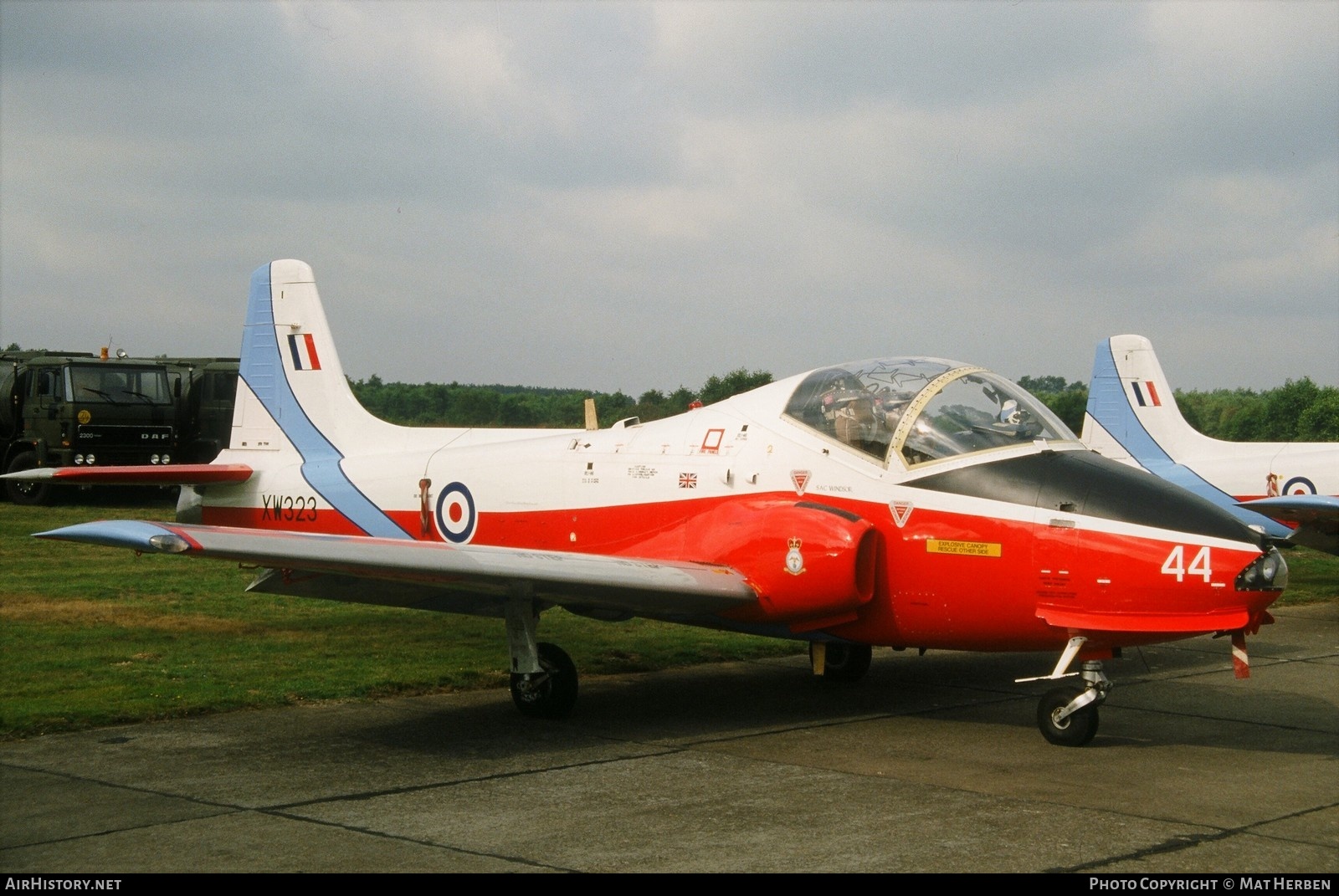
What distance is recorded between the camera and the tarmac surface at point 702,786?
5.32m

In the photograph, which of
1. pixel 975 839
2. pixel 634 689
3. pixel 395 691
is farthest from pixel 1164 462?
pixel 975 839

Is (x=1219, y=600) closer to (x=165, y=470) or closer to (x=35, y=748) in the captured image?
(x=35, y=748)

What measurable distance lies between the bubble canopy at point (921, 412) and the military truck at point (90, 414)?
19.9 m

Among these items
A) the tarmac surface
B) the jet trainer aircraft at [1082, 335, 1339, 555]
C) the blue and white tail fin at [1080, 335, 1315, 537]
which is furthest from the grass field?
the blue and white tail fin at [1080, 335, 1315, 537]

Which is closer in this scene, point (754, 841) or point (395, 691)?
point (754, 841)

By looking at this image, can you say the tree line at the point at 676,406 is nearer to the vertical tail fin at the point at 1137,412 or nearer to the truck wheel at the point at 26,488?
the vertical tail fin at the point at 1137,412

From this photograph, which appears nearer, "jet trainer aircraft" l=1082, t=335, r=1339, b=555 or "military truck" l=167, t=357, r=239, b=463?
"jet trainer aircraft" l=1082, t=335, r=1339, b=555

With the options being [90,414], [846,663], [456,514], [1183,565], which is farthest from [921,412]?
[90,414]

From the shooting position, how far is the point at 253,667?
9.73 m

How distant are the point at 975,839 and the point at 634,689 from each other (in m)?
4.44

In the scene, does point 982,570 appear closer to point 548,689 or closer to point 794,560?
point 794,560

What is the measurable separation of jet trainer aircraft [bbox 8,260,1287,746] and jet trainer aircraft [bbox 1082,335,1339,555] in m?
9.49

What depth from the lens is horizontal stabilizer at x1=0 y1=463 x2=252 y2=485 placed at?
928 cm

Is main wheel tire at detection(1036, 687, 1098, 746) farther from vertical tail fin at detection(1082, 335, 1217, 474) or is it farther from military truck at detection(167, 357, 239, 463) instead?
military truck at detection(167, 357, 239, 463)
